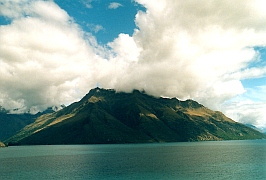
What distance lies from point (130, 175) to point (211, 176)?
147ft

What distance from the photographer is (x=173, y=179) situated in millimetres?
127812

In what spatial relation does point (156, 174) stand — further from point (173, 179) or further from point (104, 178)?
point (104, 178)

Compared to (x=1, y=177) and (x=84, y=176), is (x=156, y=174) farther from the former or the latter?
(x=1, y=177)

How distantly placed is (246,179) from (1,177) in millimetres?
137313

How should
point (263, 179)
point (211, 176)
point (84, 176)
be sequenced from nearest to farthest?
point (263, 179), point (211, 176), point (84, 176)

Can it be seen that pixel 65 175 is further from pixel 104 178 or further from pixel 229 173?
pixel 229 173

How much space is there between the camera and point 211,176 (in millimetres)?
134375

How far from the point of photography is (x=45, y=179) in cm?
13625

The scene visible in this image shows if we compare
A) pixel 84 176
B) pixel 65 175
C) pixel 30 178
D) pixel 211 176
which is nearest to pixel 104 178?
pixel 84 176

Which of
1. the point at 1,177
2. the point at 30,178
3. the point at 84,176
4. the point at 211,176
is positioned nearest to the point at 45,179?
the point at 30,178

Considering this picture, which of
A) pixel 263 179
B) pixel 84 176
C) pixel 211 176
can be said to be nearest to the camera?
pixel 263 179

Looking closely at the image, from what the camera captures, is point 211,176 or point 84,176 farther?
point 84,176

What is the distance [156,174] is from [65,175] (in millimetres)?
54310

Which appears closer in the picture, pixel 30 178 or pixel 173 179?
pixel 173 179
